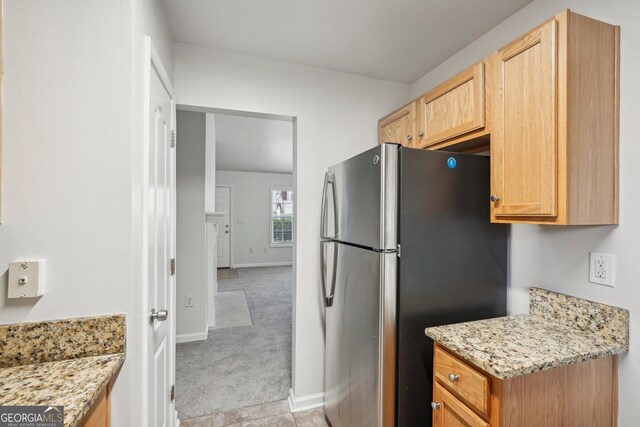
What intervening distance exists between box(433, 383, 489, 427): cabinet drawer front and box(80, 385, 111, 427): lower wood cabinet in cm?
121

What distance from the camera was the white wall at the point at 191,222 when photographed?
3.06 m

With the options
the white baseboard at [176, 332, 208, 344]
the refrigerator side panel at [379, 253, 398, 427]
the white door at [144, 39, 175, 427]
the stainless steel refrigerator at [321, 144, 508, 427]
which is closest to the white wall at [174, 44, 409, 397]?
the white door at [144, 39, 175, 427]

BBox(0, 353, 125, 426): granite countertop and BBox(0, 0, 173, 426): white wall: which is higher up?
BBox(0, 0, 173, 426): white wall

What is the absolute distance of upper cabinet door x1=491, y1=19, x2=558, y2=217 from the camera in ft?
3.49

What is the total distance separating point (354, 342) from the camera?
1.60 m

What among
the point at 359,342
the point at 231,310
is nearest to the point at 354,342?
the point at 359,342

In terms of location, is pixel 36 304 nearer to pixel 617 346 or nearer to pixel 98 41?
pixel 98 41

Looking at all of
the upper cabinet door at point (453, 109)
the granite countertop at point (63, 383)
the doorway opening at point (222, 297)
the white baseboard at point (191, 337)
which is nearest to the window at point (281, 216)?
the doorway opening at point (222, 297)

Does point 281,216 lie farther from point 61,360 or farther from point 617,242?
point 617,242

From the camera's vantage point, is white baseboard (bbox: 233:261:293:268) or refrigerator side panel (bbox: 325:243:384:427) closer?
refrigerator side panel (bbox: 325:243:384:427)

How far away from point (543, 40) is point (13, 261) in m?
1.96

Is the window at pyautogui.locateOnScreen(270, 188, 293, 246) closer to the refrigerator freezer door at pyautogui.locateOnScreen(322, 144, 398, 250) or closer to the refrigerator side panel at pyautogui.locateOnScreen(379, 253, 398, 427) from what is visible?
the refrigerator freezer door at pyautogui.locateOnScreen(322, 144, 398, 250)

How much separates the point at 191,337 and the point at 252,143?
3.12m

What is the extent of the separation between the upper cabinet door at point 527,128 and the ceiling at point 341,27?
53 centimetres
